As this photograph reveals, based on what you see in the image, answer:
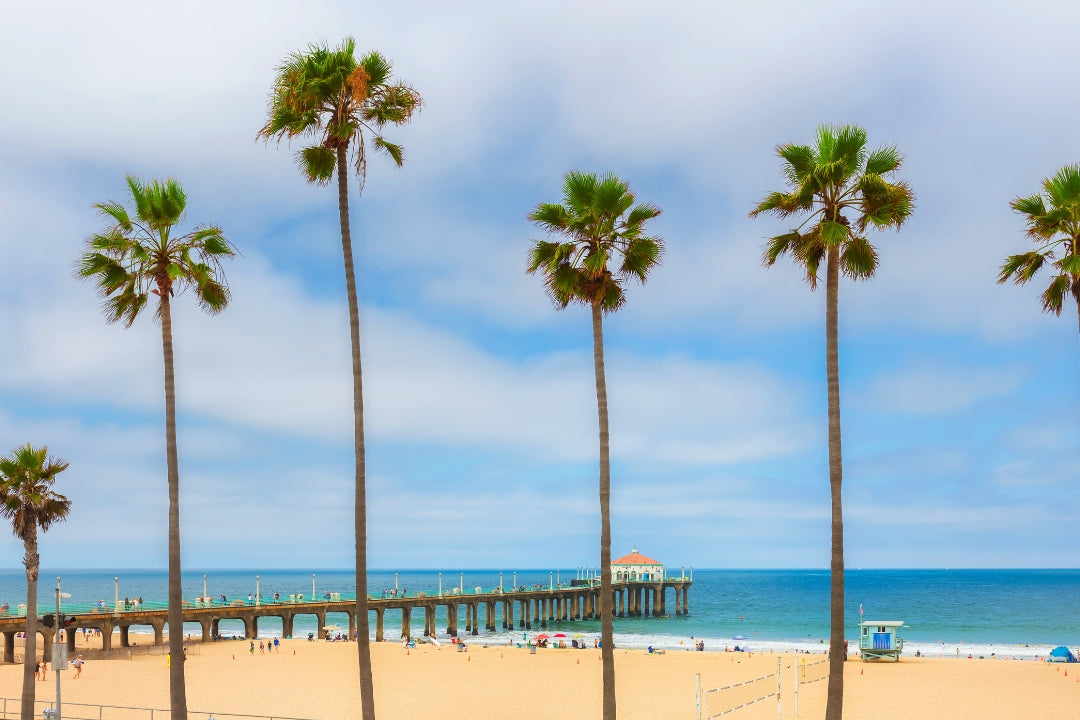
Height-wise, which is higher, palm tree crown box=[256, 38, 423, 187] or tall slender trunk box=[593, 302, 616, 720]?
palm tree crown box=[256, 38, 423, 187]

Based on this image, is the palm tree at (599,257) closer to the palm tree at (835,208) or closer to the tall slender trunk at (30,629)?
the palm tree at (835,208)

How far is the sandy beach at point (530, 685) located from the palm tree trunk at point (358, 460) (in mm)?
12718

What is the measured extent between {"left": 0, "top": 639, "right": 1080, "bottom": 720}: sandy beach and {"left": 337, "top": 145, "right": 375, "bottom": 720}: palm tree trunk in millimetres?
12718

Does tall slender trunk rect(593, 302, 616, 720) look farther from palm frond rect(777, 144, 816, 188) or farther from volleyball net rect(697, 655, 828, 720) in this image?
volleyball net rect(697, 655, 828, 720)

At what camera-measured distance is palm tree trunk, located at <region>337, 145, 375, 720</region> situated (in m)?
15.7

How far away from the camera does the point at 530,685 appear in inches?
1793

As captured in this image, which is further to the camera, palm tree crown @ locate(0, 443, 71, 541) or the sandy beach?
the sandy beach

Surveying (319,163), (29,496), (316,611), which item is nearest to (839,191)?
(319,163)

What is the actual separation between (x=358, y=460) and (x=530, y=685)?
1274 inches

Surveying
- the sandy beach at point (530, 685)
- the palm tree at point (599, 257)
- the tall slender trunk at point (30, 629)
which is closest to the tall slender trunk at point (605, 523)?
the palm tree at point (599, 257)

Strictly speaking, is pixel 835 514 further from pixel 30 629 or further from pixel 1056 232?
pixel 30 629

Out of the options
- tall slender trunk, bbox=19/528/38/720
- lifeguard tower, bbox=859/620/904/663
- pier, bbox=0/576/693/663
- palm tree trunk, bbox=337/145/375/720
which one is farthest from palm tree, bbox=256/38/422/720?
lifeguard tower, bbox=859/620/904/663

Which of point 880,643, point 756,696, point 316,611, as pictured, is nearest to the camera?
point 756,696

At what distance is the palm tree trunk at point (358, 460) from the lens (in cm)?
1574
